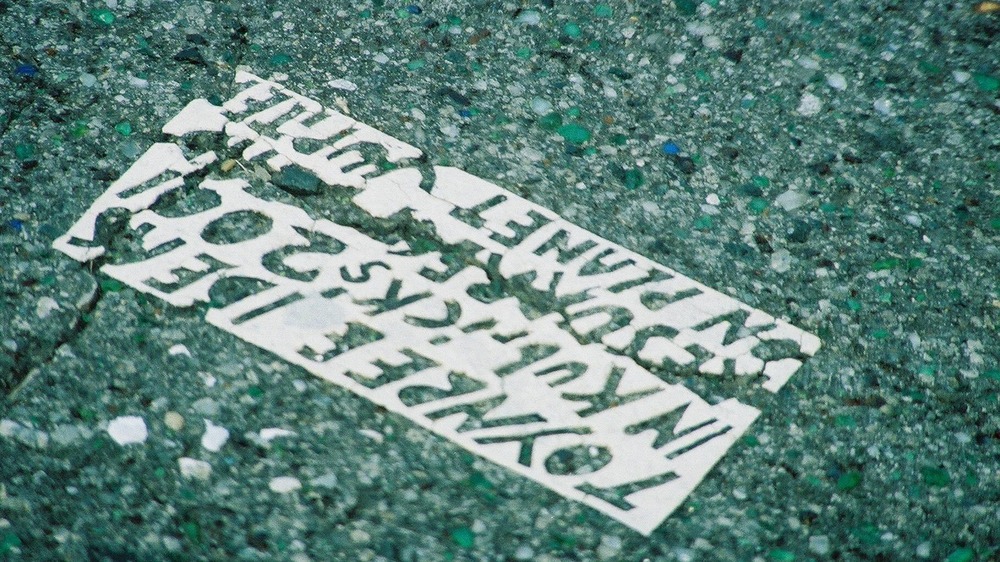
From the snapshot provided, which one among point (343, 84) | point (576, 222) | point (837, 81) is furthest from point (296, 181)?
point (837, 81)

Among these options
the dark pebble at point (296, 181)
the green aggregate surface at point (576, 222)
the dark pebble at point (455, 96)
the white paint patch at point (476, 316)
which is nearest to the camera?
the green aggregate surface at point (576, 222)

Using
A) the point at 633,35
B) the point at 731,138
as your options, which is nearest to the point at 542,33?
the point at 633,35

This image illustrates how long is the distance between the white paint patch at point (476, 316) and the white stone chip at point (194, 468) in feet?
0.14

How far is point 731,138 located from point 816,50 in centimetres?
40

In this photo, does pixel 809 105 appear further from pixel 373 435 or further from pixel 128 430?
pixel 128 430

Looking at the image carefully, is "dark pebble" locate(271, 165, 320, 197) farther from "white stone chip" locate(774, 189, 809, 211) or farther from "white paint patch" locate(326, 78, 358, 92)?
"white stone chip" locate(774, 189, 809, 211)

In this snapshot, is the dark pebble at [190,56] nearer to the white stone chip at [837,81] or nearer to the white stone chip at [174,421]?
the white stone chip at [174,421]

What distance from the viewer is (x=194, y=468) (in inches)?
78.2

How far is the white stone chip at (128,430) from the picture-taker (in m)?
2.02

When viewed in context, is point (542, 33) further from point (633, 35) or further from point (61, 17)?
point (61, 17)

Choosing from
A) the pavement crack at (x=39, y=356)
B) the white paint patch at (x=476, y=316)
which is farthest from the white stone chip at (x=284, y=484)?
the pavement crack at (x=39, y=356)

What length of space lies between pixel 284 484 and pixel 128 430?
32 centimetres

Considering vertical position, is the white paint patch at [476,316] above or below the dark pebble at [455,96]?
below

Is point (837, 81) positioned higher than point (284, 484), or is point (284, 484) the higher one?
point (837, 81)
